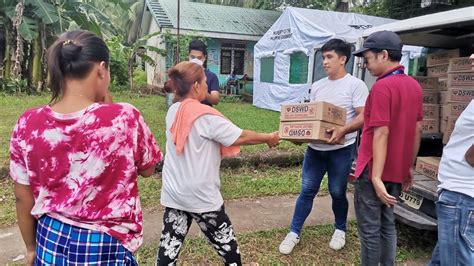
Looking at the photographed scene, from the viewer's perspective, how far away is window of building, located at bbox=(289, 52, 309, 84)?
11.7m

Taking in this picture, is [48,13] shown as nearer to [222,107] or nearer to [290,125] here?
[222,107]

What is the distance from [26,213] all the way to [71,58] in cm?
68

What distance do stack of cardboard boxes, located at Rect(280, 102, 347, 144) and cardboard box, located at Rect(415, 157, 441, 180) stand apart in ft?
3.77

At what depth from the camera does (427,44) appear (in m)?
4.61

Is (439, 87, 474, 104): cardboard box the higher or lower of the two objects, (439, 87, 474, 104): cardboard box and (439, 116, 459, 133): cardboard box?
the higher

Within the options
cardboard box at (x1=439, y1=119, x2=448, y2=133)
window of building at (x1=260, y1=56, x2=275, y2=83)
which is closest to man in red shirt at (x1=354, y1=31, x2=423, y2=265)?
cardboard box at (x1=439, y1=119, x2=448, y2=133)

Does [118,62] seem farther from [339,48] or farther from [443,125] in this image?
[339,48]

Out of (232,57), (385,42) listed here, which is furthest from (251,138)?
(232,57)

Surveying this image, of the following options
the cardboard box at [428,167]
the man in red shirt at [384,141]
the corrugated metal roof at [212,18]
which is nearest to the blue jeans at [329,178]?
the man in red shirt at [384,141]

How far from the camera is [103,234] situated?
153 cm

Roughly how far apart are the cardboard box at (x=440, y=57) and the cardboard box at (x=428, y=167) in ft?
4.32

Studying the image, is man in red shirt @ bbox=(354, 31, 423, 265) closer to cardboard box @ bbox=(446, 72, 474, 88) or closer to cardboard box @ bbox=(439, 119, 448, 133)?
cardboard box @ bbox=(446, 72, 474, 88)

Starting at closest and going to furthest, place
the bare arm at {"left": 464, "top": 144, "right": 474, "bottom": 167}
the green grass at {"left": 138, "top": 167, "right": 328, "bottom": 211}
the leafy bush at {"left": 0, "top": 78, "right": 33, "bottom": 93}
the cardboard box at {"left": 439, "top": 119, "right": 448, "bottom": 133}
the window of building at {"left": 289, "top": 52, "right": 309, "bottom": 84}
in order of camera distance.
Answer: the bare arm at {"left": 464, "top": 144, "right": 474, "bottom": 167} < the cardboard box at {"left": 439, "top": 119, "right": 448, "bottom": 133} < the green grass at {"left": 138, "top": 167, "right": 328, "bottom": 211} < the window of building at {"left": 289, "top": 52, "right": 309, "bottom": 84} < the leafy bush at {"left": 0, "top": 78, "right": 33, "bottom": 93}

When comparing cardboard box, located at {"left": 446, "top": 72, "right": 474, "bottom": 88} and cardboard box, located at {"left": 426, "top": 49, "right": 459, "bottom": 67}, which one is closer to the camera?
cardboard box, located at {"left": 446, "top": 72, "right": 474, "bottom": 88}
